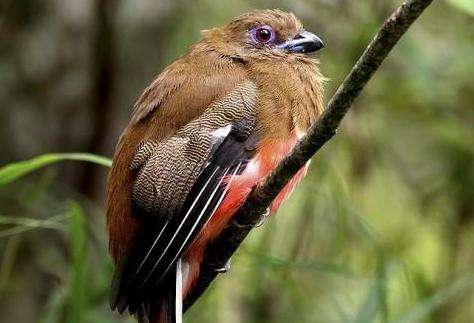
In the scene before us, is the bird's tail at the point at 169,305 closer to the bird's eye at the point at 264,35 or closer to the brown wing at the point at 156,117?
the brown wing at the point at 156,117

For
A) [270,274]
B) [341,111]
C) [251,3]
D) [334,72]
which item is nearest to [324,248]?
[270,274]

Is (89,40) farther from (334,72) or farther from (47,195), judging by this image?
(334,72)

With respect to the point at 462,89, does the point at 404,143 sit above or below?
below

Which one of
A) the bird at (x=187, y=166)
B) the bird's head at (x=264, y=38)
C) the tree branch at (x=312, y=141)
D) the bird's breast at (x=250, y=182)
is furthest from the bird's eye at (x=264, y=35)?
the tree branch at (x=312, y=141)

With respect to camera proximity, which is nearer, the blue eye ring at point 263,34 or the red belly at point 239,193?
the red belly at point 239,193

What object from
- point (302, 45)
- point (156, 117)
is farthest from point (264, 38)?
point (156, 117)

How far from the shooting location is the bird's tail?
327 centimetres

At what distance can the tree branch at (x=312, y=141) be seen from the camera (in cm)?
228

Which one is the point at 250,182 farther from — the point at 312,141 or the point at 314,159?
the point at 314,159

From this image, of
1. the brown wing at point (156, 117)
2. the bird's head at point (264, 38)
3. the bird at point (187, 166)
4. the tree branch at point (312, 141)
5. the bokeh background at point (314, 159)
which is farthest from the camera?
the bokeh background at point (314, 159)

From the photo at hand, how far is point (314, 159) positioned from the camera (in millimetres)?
4852

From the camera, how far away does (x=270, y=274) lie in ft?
15.5

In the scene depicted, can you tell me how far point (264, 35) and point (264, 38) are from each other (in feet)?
0.04

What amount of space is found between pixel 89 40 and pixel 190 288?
1.68m
